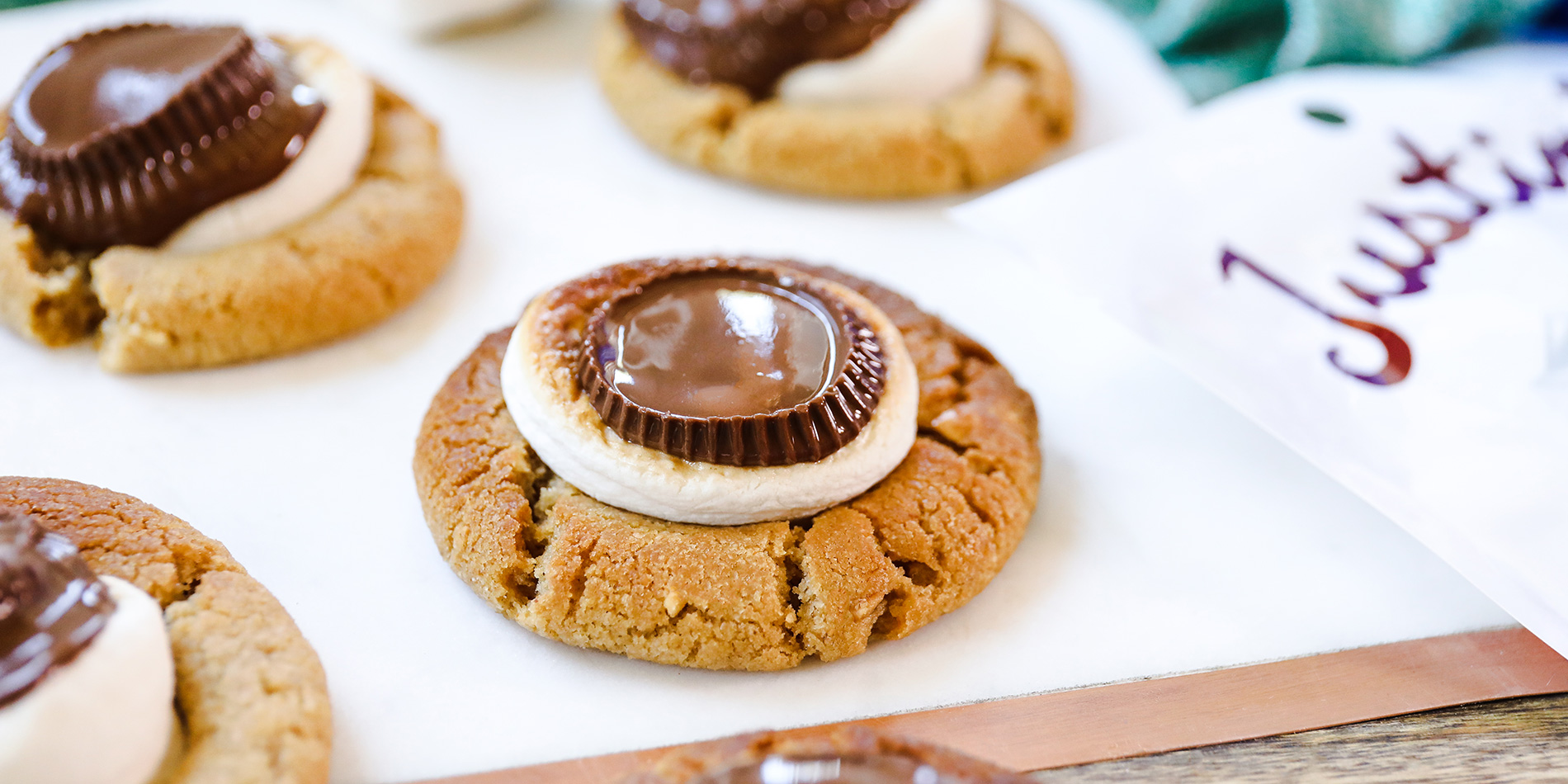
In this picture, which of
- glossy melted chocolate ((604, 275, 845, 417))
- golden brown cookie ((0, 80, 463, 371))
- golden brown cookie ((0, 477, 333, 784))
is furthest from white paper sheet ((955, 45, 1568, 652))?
golden brown cookie ((0, 477, 333, 784))

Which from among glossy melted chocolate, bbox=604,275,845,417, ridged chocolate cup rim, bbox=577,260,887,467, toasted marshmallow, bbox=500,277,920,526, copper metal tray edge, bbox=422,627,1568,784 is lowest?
copper metal tray edge, bbox=422,627,1568,784

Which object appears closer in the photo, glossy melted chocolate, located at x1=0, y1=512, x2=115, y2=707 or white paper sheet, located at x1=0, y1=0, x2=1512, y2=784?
glossy melted chocolate, located at x1=0, y1=512, x2=115, y2=707

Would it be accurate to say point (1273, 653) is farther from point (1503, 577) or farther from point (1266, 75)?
point (1266, 75)

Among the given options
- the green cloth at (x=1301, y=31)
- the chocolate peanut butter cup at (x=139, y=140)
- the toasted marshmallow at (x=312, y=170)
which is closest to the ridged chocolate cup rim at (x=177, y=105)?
the chocolate peanut butter cup at (x=139, y=140)

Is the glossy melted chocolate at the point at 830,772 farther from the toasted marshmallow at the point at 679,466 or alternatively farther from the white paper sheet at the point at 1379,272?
the white paper sheet at the point at 1379,272

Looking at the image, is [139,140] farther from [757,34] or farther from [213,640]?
[757,34]

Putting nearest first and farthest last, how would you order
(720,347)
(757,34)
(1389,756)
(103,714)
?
(103,714) < (1389,756) < (720,347) < (757,34)

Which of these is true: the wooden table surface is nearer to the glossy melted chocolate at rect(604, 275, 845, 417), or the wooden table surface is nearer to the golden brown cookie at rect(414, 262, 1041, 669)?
the golden brown cookie at rect(414, 262, 1041, 669)

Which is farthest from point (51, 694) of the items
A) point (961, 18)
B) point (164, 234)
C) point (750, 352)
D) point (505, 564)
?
point (961, 18)

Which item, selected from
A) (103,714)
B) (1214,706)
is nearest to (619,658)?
(103,714)
